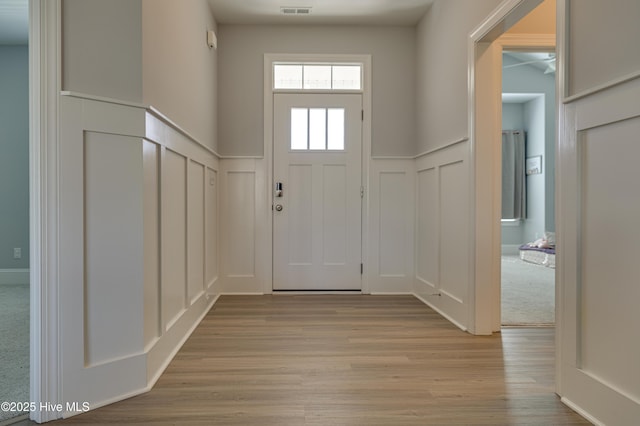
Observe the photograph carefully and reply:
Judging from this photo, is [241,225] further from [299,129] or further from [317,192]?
[299,129]

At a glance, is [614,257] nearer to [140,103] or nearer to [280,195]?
[140,103]

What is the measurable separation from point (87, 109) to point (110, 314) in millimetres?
908

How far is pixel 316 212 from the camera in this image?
3994 millimetres

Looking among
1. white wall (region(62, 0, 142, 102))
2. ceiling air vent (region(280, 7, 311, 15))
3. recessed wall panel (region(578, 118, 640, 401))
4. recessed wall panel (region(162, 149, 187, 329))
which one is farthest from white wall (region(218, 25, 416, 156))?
recessed wall panel (region(578, 118, 640, 401))

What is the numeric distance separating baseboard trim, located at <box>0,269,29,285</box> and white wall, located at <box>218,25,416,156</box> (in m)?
2.51

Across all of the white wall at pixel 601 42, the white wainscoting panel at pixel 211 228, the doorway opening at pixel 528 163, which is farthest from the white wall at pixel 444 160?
the doorway opening at pixel 528 163

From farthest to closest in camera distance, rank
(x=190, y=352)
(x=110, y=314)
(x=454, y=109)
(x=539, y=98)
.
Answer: (x=539, y=98)
(x=454, y=109)
(x=190, y=352)
(x=110, y=314)

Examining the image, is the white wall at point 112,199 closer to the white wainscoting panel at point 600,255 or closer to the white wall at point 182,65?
→ the white wall at point 182,65

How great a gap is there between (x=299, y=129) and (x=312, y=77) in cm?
54

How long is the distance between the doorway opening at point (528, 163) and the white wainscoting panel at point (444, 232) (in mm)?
2058

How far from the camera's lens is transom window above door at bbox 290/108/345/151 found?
13.1 ft

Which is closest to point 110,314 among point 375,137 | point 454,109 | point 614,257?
point 614,257

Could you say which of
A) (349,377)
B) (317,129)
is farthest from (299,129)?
(349,377)

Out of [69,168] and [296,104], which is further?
[296,104]
